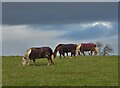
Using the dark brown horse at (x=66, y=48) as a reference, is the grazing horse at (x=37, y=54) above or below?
below

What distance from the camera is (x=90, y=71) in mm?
24766

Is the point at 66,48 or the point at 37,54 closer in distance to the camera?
the point at 37,54

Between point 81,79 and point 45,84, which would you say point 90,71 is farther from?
point 45,84

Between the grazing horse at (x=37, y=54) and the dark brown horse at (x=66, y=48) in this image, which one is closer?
the grazing horse at (x=37, y=54)

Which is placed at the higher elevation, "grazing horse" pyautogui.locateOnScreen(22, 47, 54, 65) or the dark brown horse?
the dark brown horse

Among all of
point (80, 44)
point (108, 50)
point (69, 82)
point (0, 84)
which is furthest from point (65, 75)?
point (108, 50)

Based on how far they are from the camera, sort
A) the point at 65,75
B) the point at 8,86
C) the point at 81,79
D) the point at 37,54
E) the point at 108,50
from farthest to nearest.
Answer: the point at 108,50, the point at 37,54, the point at 65,75, the point at 81,79, the point at 8,86

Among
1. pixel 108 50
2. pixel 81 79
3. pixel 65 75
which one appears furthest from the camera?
pixel 108 50

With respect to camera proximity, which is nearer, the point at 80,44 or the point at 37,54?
the point at 37,54

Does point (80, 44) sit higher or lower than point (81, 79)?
higher

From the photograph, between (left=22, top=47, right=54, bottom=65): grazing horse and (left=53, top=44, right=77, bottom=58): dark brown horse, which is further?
(left=53, top=44, right=77, bottom=58): dark brown horse

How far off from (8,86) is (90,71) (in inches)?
317

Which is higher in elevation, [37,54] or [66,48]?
[66,48]

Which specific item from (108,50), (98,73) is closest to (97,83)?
(98,73)
